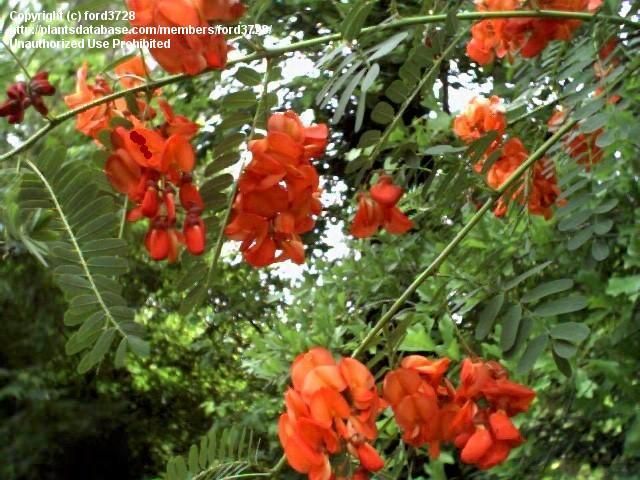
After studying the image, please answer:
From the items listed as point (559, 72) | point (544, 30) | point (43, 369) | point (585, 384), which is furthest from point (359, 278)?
point (43, 369)

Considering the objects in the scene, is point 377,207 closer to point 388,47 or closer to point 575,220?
point 388,47

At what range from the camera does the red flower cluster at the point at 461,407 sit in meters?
0.60

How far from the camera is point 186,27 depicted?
21.5 inches

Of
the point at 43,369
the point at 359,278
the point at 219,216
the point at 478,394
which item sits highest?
the point at 43,369

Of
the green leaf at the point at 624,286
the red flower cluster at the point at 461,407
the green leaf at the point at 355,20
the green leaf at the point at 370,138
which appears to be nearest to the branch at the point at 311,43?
the green leaf at the point at 355,20

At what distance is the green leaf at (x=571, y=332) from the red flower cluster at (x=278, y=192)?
6.8 inches

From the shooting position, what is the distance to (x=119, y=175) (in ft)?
1.90

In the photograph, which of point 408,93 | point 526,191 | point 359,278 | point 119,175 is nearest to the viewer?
point 119,175

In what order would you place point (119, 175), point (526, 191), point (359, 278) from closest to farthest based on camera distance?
point (119, 175), point (526, 191), point (359, 278)

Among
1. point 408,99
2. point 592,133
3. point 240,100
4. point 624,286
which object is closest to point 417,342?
point 624,286

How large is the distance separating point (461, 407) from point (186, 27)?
0.93 ft

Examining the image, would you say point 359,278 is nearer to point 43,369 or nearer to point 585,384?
point 585,384

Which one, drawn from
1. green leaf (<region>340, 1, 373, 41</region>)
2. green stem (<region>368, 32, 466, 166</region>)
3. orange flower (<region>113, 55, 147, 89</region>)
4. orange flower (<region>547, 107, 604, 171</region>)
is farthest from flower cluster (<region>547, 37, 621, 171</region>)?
orange flower (<region>113, 55, 147, 89</region>)

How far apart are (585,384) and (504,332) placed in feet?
1.91
